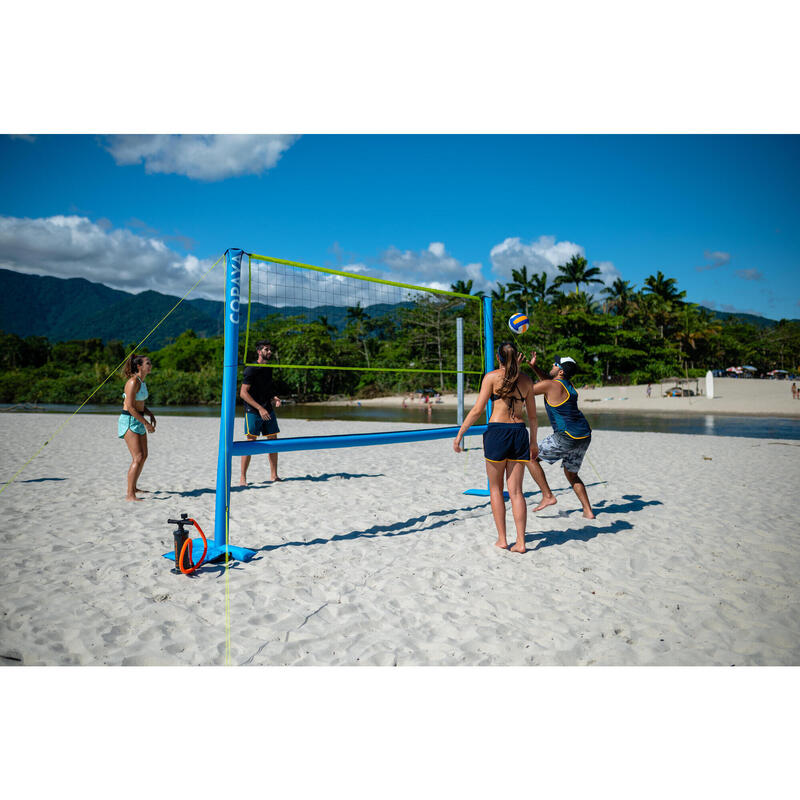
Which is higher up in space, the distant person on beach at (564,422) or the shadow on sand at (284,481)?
the distant person on beach at (564,422)

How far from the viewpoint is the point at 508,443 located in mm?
3529

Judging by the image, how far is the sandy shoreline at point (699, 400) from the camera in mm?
24469

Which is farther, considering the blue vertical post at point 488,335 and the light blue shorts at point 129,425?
the blue vertical post at point 488,335

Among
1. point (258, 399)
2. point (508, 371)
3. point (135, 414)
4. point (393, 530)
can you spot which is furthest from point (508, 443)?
point (135, 414)

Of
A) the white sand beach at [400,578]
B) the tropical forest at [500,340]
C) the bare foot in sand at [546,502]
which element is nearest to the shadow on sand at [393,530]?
the white sand beach at [400,578]

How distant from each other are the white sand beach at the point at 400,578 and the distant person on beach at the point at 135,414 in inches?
18.8

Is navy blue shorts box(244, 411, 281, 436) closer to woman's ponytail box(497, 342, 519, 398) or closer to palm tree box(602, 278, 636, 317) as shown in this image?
woman's ponytail box(497, 342, 519, 398)

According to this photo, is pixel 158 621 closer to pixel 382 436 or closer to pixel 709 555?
pixel 382 436

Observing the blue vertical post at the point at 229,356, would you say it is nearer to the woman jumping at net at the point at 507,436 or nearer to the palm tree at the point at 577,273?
the woman jumping at net at the point at 507,436

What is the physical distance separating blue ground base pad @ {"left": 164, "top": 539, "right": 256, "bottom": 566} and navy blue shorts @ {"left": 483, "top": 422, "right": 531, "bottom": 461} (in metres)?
1.77

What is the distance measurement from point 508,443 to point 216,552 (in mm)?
2097

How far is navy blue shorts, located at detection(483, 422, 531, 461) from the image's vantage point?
11.6 feet

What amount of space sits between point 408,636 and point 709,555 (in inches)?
95.3

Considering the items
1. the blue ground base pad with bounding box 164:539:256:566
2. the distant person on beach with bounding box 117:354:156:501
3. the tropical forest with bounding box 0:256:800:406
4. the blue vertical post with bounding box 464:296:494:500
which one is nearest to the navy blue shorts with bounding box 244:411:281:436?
the distant person on beach with bounding box 117:354:156:501
